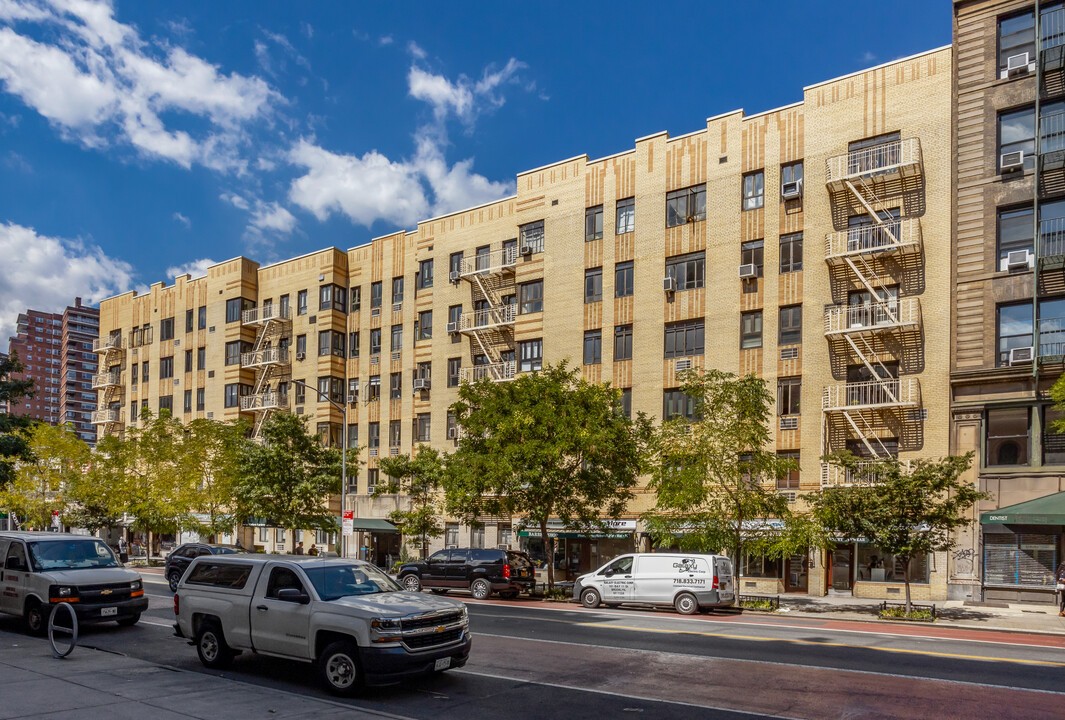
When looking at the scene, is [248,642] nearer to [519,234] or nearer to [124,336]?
[519,234]

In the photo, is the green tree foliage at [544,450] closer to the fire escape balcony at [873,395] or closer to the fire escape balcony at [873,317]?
the fire escape balcony at [873,395]

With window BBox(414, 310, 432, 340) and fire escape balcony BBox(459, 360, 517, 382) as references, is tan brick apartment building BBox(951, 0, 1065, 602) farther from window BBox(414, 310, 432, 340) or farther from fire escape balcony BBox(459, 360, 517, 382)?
window BBox(414, 310, 432, 340)

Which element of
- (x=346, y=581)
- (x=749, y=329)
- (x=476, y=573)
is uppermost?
(x=749, y=329)

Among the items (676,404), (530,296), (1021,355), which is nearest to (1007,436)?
(1021,355)

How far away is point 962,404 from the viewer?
3225 cm

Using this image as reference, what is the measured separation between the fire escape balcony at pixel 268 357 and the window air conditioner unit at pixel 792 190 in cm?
3415

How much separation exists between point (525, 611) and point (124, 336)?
55413mm

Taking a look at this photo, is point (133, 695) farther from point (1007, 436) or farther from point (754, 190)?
point (754, 190)

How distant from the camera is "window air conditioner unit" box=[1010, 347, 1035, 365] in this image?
101 ft

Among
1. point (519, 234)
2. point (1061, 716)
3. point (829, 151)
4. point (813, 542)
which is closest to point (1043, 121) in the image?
point (829, 151)

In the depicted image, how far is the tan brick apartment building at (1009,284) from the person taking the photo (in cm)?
3058

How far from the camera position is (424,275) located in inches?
2007

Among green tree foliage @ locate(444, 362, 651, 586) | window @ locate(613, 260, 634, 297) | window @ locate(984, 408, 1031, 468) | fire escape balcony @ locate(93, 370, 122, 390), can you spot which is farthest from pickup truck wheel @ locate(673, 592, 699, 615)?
fire escape balcony @ locate(93, 370, 122, 390)

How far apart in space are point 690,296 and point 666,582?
53.4 feet
